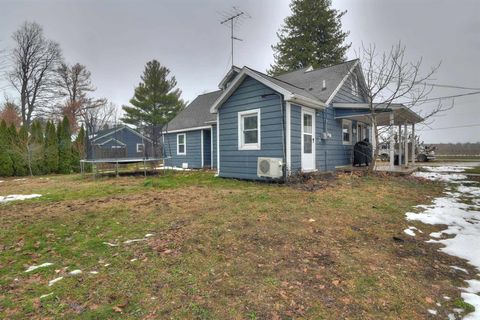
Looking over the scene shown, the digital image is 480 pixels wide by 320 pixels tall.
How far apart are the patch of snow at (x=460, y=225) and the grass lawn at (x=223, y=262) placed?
133mm

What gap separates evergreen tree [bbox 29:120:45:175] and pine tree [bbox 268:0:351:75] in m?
22.3

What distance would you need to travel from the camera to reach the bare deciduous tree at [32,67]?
22703 millimetres

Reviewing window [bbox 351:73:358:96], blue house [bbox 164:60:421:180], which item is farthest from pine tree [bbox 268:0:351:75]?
blue house [bbox 164:60:421:180]

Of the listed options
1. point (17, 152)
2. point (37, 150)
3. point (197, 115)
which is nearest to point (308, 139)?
point (197, 115)

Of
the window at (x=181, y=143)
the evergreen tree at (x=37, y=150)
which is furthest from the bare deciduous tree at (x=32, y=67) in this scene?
the window at (x=181, y=143)

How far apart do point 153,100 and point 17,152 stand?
19141 mm

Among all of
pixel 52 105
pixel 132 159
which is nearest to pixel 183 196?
pixel 132 159

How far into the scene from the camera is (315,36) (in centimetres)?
2638

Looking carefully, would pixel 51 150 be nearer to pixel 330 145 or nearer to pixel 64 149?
pixel 64 149

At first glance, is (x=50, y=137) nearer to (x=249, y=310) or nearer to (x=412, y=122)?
(x=249, y=310)

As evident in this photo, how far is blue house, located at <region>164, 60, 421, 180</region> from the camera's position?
26.4ft

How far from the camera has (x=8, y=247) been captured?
11.4 ft

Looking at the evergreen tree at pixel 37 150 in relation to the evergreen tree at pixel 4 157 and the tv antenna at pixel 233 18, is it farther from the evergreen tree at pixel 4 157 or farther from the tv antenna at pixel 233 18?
the tv antenna at pixel 233 18

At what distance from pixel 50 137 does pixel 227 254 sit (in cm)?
1729
